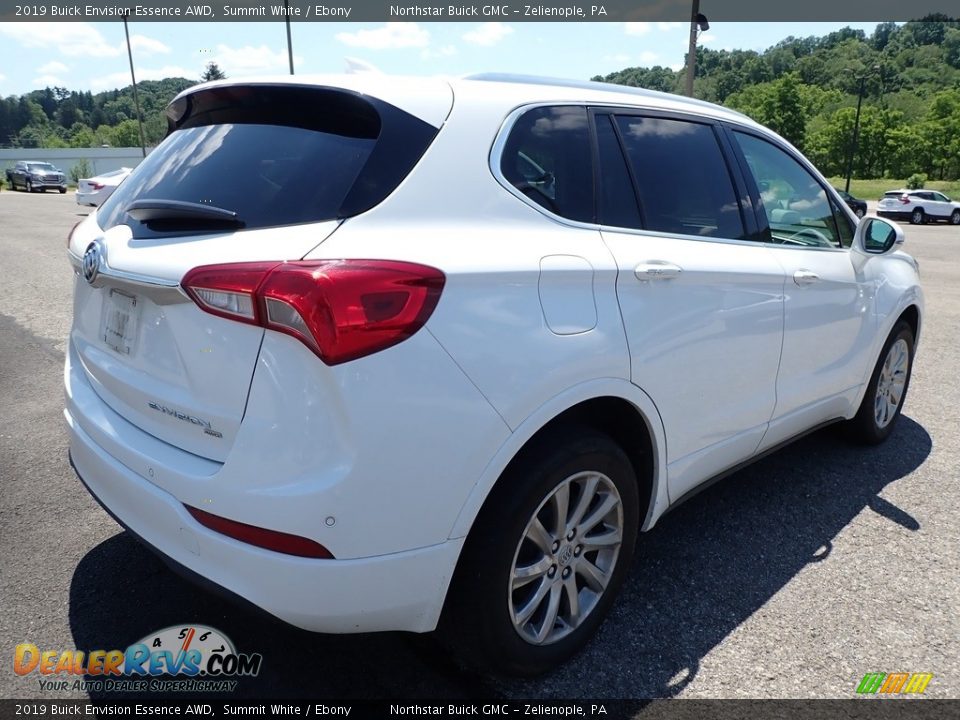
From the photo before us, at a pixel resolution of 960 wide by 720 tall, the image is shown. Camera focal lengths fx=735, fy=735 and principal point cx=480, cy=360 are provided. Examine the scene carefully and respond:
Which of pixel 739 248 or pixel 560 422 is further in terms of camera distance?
pixel 739 248

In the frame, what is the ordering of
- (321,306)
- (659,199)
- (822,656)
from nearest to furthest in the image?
(321,306) → (822,656) → (659,199)

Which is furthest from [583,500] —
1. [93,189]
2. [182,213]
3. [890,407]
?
[93,189]

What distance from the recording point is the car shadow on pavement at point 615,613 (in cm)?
241

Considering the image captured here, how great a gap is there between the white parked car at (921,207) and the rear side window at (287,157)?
3400 centimetres

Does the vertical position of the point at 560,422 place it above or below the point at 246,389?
below

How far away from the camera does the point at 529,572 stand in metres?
2.31

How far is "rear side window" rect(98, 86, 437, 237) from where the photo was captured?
200 cm

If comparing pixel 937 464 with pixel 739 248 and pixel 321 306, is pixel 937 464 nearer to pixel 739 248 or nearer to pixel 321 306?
pixel 739 248

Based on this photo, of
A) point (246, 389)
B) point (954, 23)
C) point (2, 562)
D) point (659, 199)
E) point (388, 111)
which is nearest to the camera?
point (246, 389)

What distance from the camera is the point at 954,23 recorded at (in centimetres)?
12200

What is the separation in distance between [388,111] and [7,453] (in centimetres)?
332

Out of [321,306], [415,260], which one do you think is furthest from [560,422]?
[321,306]

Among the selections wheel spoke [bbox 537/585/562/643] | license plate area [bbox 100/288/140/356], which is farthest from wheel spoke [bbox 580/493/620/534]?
license plate area [bbox 100/288/140/356]

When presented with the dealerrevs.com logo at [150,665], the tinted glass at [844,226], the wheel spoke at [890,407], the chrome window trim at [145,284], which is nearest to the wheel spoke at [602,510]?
the dealerrevs.com logo at [150,665]
